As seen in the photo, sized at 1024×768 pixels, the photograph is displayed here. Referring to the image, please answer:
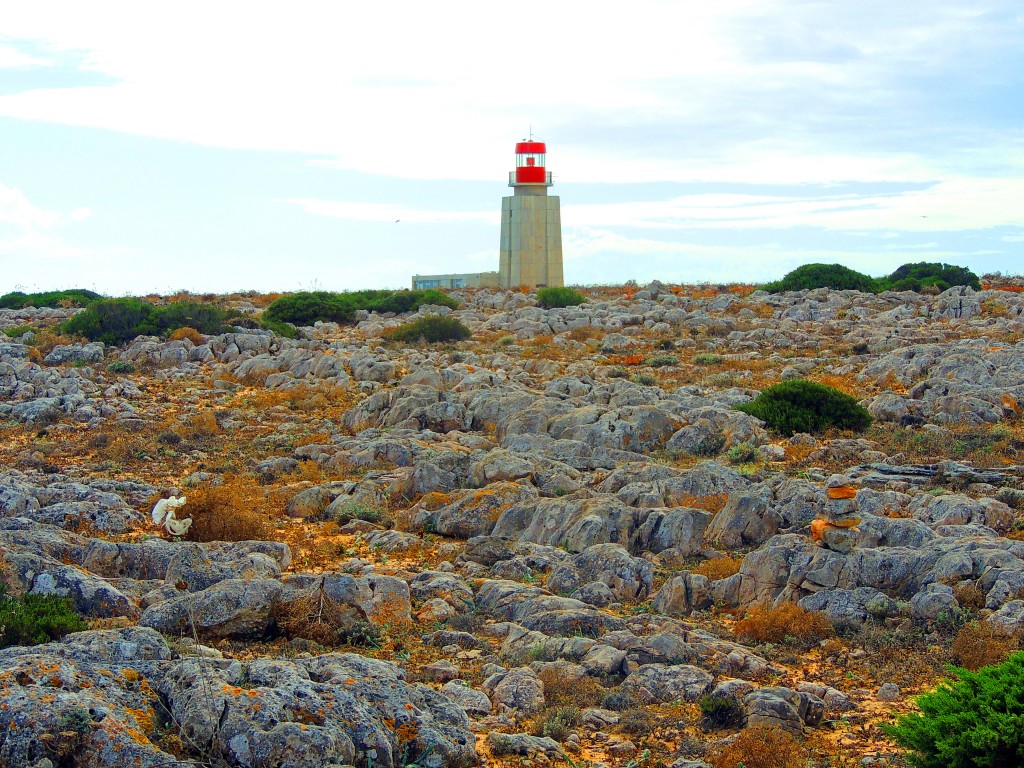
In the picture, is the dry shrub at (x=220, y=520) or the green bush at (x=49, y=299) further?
the green bush at (x=49, y=299)

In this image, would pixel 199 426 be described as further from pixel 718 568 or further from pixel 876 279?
pixel 876 279

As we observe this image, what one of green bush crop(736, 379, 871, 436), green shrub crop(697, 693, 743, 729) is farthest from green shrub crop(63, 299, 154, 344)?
green shrub crop(697, 693, 743, 729)

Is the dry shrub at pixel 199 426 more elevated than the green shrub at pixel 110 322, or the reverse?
the green shrub at pixel 110 322

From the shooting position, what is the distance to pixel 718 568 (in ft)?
39.2

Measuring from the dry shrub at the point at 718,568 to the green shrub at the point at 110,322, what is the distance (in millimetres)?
23530

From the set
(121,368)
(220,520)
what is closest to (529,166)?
(121,368)

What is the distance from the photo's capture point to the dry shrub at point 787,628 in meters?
10.2

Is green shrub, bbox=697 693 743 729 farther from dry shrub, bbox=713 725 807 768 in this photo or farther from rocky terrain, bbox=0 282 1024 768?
dry shrub, bbox=713 725 807 768

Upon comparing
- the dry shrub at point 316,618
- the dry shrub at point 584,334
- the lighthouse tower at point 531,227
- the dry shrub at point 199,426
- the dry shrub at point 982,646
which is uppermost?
the lighthouse tower at point 531,227

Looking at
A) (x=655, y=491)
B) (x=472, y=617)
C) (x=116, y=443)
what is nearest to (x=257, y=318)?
(x=116, y=443)

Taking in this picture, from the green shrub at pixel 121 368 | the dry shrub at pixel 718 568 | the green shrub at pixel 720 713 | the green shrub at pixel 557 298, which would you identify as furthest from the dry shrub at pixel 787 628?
the green shrub at pixel 557 298

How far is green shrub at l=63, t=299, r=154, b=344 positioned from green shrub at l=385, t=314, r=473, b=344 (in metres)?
7.91

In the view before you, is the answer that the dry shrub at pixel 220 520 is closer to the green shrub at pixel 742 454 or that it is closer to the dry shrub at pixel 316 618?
the dry shrub at pixel 316 618

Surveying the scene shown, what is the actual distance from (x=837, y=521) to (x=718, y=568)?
1490 millimetres
